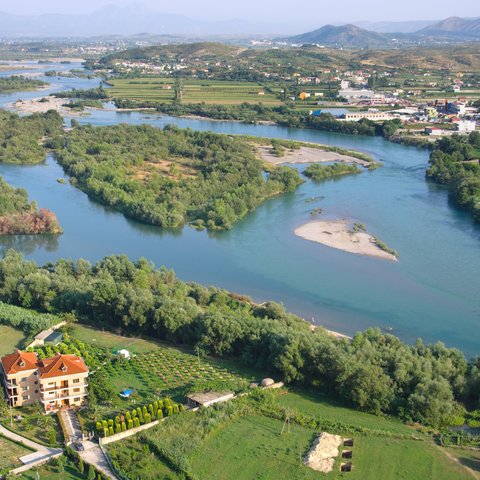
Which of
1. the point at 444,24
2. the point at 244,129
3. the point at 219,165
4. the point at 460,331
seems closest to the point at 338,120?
the point at 244,129

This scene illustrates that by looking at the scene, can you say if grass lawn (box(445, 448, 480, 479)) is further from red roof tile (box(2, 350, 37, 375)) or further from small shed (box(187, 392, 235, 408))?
red roof tile (box(2, 350, 37, 375))

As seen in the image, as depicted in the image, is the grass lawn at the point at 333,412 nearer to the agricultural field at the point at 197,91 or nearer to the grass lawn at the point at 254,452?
the grass lawn at the point at 254,452

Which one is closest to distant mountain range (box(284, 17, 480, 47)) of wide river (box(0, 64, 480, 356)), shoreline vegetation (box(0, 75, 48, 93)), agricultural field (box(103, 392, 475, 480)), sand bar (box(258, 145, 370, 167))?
shoreline vegetation (box(0, 75, 48, 93))

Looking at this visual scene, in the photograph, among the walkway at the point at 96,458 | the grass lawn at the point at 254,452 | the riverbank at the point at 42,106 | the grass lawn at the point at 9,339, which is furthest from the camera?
the riverbank at the point at 42,106

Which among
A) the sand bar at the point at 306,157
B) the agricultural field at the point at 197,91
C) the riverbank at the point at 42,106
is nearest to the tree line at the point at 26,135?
the riverbank at the point at 42,106

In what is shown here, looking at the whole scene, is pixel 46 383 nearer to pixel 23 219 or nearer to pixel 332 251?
pixel 332 251

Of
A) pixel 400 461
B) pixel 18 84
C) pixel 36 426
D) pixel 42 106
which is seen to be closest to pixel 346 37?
pixel 18 84
